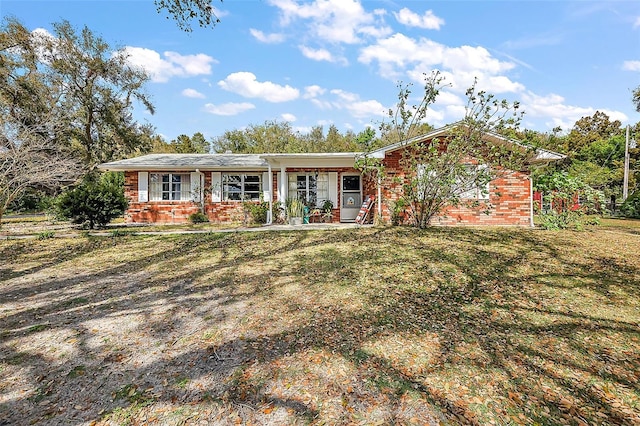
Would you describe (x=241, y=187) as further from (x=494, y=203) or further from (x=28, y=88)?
(x=28, y=88)

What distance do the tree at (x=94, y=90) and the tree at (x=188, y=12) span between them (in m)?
18.3

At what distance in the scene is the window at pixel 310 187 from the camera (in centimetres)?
1388

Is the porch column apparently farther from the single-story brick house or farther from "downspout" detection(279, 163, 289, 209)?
the single-story brick house

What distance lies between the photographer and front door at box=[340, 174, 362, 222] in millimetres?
13945

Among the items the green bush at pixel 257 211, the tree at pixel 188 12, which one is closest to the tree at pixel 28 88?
the green bush at pixel 257 211

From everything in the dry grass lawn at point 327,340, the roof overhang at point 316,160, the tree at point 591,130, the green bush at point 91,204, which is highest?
the tree at point 591,130

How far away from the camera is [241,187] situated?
14.2 m

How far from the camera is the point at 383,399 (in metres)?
2.45

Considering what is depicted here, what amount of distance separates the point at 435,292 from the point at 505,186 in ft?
28.5

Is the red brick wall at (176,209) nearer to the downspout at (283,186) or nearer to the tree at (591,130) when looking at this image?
the downspout at (283,186)

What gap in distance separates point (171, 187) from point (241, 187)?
304cm

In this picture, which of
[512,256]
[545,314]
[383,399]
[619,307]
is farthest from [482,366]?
[512,256]

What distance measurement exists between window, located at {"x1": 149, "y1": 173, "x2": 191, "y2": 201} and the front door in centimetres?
679

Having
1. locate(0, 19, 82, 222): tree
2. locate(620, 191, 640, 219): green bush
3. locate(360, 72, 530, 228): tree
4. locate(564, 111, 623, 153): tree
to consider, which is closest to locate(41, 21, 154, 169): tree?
locate(0, 19, 82, 222): tree
